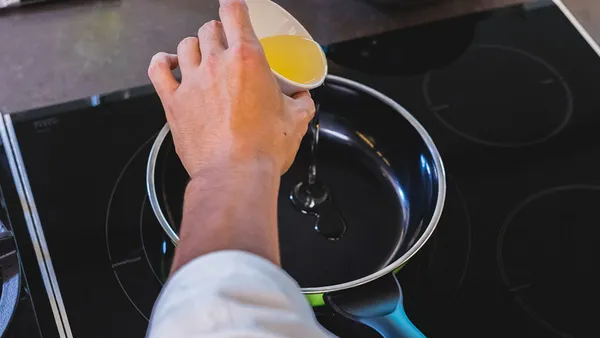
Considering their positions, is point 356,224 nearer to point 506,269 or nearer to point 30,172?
point 506,269

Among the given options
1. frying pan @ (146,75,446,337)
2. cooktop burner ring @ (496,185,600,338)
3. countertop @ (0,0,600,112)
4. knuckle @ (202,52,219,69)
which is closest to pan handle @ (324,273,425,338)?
frying pan @ (146,75,446,337)

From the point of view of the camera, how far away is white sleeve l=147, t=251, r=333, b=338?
42 cm

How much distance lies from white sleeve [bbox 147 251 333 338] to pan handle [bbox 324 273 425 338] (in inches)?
6.4

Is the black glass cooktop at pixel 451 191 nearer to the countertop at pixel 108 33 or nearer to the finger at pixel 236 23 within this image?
the countertop at pixel 108 33

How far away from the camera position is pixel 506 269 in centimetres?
73

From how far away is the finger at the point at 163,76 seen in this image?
606mm

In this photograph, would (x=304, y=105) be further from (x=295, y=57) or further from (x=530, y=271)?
(x=530, y=271)

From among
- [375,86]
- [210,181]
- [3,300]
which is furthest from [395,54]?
[3,300]

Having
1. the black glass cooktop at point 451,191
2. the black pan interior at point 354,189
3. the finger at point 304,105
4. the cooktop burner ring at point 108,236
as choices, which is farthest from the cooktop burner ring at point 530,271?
the cooktop burner ring at point 108,236

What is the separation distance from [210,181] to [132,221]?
0.23 meters

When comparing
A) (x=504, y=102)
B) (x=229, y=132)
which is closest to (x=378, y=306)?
(x=229, y=132)

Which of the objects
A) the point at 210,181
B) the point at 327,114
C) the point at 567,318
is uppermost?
the point at 210,181

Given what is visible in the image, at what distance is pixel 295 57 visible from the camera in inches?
27.9

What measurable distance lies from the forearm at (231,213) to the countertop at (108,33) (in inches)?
14.0
